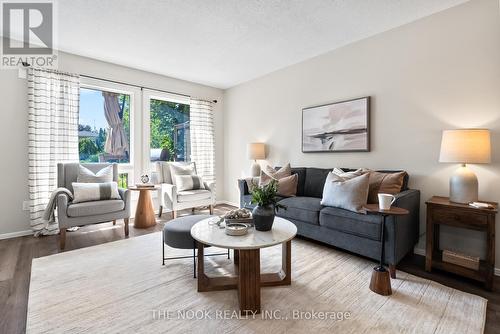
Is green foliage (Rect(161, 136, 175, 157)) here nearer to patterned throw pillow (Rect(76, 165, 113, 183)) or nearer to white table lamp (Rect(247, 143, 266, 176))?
patterned throw pillow (Rect(76, 165, 113, 183))

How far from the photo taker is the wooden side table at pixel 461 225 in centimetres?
191

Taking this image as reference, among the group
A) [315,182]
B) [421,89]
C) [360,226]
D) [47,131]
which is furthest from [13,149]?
[421,89]

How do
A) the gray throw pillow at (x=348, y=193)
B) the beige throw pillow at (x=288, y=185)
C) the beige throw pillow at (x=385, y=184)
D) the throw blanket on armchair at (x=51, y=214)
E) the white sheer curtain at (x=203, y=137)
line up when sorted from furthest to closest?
the white sheer curtain at (x=203, y=137), the beige throw pillow at (x=288, y=185), the throw blanket on armchair at (x=51, y=214), the beige throw pillow at (x=385, y=184), the gray throw pillow at (x=348, y=193)

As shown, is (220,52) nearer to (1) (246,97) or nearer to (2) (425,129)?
(1) (246,97)

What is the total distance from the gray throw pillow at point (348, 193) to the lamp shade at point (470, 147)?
74 cm

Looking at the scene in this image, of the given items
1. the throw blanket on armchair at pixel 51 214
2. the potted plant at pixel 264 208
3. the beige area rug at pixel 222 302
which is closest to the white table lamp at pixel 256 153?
the beige area rug at pixel 222 302

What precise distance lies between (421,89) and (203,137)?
12.1ft

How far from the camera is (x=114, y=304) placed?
5.57ft

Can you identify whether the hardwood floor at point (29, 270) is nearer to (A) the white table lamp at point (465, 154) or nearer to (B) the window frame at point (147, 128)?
(A) the white table lamp at point (465, 154)

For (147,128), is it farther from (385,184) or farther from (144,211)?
(385,184)

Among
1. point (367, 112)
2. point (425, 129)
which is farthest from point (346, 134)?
point (425, 129)

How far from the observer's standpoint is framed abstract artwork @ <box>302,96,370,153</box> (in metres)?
3.08

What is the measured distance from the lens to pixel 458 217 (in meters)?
2.05

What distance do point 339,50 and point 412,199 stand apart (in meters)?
2.20
